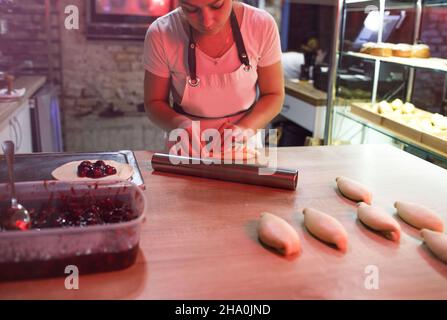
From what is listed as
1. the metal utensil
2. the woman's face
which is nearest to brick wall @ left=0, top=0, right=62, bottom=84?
the woman's face

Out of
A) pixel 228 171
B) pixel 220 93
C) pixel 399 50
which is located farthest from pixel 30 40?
pixel 228 171

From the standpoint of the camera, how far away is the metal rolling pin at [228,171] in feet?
4.03

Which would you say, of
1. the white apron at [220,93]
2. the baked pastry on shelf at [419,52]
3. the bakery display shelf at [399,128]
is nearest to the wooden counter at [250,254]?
the white apron at [220,93]

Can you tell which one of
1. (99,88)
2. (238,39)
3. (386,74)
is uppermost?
(238,39)

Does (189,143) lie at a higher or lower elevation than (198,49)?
lower

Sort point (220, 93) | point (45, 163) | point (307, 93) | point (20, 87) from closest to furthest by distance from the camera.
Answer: point (45, 163), point (220, 93), point (20, 87), point (307, 93)

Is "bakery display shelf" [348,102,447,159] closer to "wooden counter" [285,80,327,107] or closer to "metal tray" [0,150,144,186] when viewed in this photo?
"wooden counter" [285,80,327,107]

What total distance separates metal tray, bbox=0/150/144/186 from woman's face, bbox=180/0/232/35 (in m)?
0.49

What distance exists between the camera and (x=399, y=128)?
241 cm

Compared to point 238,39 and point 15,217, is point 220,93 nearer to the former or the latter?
point 238,39

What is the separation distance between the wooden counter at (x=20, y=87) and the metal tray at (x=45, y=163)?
108 centimetres

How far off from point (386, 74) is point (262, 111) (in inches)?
62.2

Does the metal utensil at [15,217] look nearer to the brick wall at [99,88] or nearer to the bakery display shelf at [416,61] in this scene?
the bakery display shelf at [416,61]

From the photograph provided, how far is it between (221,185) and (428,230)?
1.78 ft
